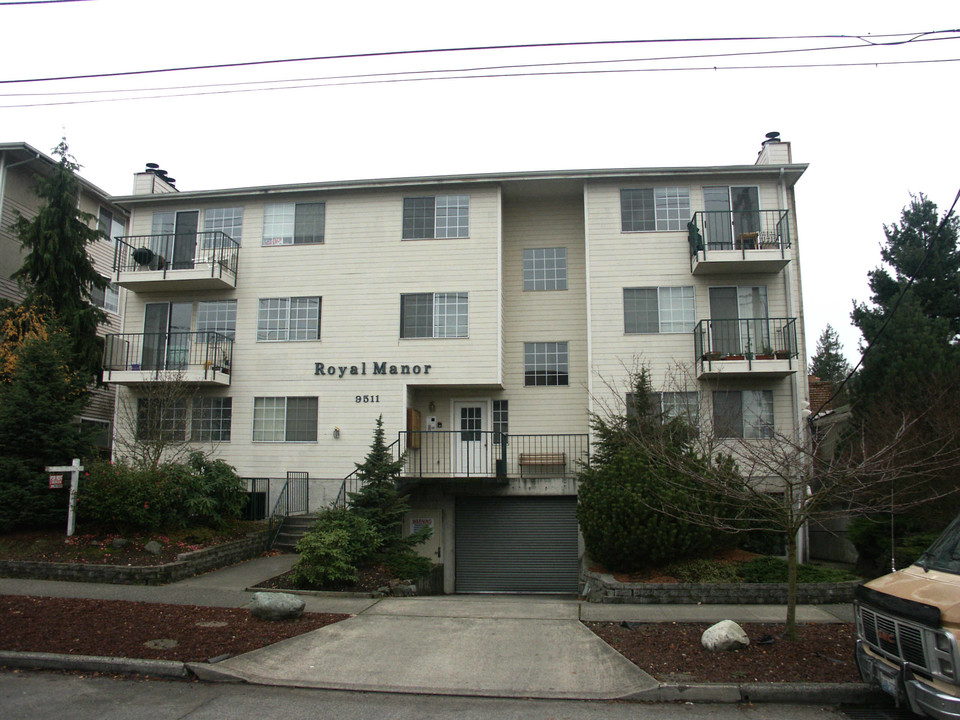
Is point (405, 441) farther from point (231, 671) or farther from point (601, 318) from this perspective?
point (231, 671)

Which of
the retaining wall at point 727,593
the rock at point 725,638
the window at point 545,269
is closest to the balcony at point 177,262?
the window at point 545,269

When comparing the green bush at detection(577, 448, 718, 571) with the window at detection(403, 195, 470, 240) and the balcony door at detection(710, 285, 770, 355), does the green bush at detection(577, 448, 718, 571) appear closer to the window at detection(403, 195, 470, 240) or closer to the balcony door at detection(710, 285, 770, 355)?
Answer: the balcony door at detection(710, 285, 770, 355)

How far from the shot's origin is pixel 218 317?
19094 millimetres

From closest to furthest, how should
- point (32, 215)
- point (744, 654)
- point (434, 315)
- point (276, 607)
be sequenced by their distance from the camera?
point (744, 654), point (276, 607), point (434, 315), point (32, 215)

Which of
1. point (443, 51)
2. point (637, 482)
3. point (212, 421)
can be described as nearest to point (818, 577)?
point (637, 482)

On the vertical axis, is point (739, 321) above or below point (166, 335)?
above

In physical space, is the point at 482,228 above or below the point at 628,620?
above

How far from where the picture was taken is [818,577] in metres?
10.6

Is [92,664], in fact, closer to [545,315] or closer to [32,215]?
[545,315]

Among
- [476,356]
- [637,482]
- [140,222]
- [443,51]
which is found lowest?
[637,482]

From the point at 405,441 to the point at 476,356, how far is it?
2913 mm

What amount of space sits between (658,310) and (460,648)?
1185cm

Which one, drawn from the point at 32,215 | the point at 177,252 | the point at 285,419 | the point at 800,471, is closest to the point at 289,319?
the point at 285,419

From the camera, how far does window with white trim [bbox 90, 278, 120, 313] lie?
935 inches
